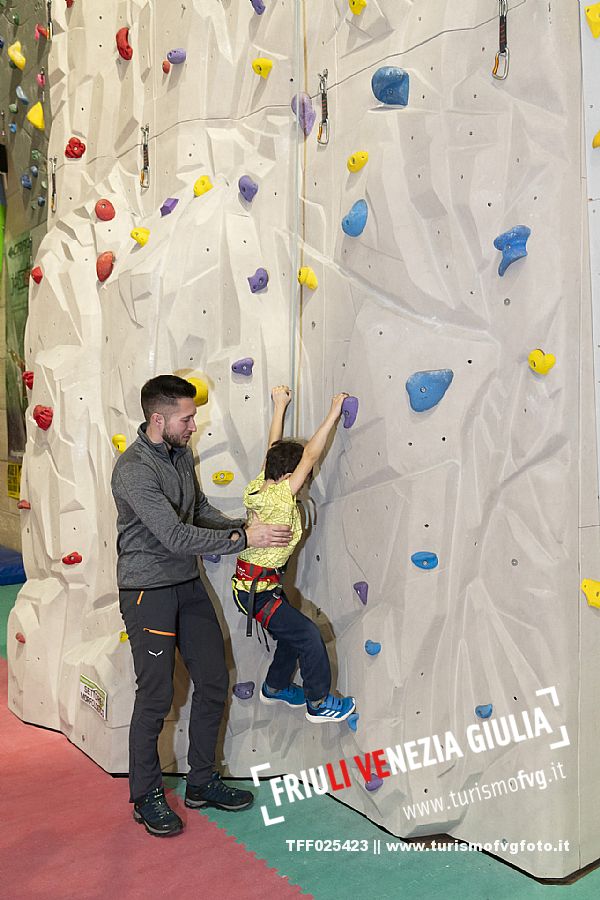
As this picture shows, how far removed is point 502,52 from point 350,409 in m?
1.24

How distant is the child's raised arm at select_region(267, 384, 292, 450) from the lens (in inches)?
132

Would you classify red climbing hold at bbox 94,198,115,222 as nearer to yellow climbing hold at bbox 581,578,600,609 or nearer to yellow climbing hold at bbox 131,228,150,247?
yellow climbing hold at bbox 131,228,150,247

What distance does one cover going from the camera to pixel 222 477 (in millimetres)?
3439

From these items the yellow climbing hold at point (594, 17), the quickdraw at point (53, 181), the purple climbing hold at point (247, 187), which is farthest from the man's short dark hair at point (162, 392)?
the quickdraw at point (53, 181)

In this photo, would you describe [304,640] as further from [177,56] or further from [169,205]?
[177,56]

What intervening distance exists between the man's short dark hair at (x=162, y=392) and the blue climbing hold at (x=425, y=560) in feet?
3.11

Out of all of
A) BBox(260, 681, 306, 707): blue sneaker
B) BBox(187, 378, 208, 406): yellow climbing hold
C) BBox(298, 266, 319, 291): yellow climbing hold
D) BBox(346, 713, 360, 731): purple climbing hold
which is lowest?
BBox(346, 713, 360, 731): purple climbing hold

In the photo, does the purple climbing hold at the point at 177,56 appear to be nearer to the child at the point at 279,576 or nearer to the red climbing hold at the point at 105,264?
the red climbing hold at the point at 105,264

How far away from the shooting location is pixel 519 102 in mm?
2625

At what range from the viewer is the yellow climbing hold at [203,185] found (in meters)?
3.53

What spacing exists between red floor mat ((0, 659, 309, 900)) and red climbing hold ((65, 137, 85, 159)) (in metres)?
2.81

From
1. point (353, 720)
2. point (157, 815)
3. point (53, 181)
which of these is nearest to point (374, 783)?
point (353, 720)

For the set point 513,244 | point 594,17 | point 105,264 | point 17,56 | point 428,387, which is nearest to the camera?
point 594,17

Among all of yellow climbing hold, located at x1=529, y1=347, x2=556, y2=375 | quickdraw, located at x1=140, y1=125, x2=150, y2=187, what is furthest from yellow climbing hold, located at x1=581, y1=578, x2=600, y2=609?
quickdraw, located at x1=140, y1=125, x2=150, y2=187
